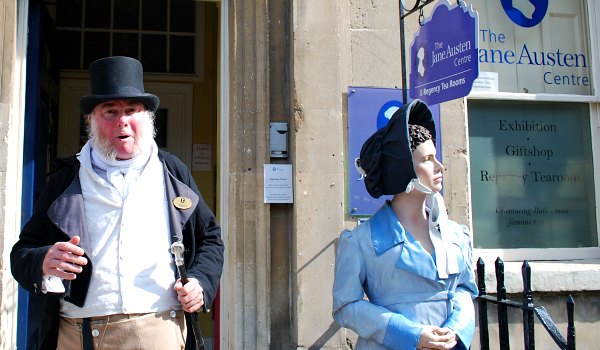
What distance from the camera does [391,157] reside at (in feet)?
7.75

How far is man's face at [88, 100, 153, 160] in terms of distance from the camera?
2.30 m

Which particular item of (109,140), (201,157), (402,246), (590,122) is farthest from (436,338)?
(201,157)

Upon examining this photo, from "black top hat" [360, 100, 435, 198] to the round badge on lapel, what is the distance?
2.41 ft

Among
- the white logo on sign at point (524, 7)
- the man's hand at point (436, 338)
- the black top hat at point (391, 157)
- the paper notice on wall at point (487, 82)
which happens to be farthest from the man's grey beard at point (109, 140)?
the white logo on sign at point (524, 7)

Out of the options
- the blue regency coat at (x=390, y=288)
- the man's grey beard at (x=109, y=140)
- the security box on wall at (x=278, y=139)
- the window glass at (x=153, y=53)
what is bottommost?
the blue regency coat at (x=390, y=288)

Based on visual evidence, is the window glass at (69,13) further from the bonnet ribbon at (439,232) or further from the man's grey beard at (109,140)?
the bonnet ribbon at (439,232)

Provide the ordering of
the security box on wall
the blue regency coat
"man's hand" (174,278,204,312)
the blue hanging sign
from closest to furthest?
1. "man's hand" (174,278,204,312)
2. the blue regency coat
3. the blue hanging sign
4. the security box on wall

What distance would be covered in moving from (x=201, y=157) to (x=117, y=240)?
422cm

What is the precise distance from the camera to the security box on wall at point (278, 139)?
3.97 metres

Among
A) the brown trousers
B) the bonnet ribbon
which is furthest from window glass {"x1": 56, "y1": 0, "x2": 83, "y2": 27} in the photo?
the bonnet ribbon

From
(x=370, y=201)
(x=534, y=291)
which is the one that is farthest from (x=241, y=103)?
(x=534, y=291)

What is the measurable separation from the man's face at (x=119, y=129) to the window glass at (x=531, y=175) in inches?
109

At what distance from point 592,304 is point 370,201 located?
175 cm

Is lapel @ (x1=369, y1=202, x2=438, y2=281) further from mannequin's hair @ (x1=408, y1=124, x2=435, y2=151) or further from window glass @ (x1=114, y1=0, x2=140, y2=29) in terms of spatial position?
window glass @ (x1=114, y1=0, x2=140, y2=29)
